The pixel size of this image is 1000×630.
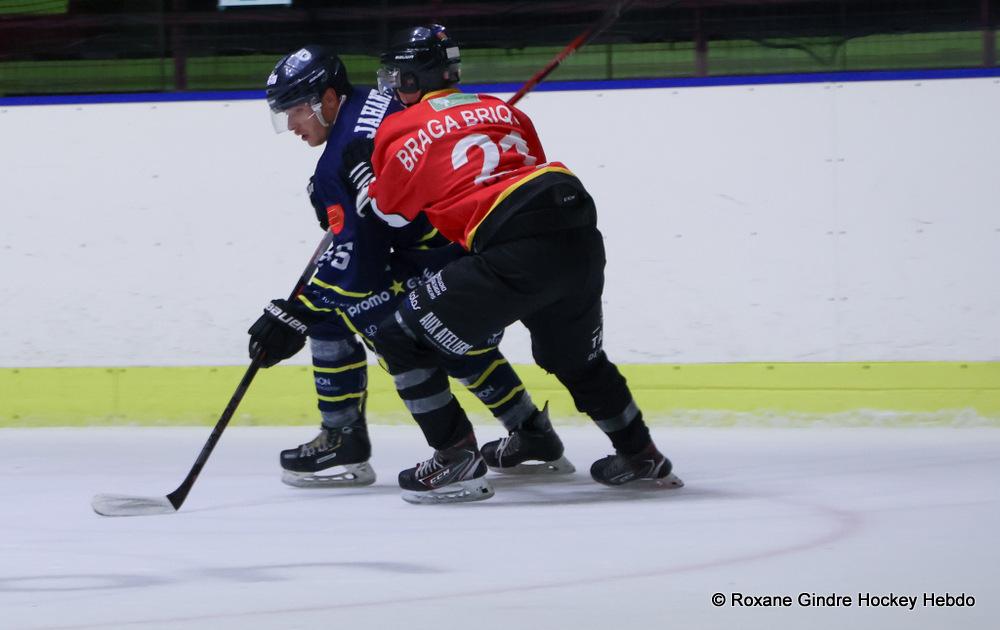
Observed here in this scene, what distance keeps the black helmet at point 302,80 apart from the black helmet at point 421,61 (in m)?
0.21

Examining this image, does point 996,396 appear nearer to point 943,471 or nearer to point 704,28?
point 943,471

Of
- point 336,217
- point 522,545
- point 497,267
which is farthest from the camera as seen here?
point 336,217

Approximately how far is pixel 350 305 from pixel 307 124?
45cm

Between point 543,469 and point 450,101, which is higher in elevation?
point 450,101

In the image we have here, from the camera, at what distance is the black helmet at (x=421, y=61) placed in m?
2.88

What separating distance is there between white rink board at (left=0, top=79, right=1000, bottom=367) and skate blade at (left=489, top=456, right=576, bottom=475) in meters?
0.78

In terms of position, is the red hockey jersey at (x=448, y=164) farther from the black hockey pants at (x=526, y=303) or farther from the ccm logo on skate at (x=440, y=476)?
the ccm logo on skate at (x=440, y=476)

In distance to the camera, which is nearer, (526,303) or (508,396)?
(526,303)

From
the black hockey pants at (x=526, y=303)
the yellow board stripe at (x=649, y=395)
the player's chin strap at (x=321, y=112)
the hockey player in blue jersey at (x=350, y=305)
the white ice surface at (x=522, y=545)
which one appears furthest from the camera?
the yellow board stripe at (x=649, y=395)

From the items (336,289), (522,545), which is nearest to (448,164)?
(336,289)

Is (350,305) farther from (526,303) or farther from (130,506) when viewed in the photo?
(130,506)

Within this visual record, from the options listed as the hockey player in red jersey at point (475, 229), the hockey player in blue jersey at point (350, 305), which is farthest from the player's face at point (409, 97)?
the hockey player in blue jersey at point (350, 305)

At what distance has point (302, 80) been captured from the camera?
121 inches

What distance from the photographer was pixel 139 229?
169 inches
